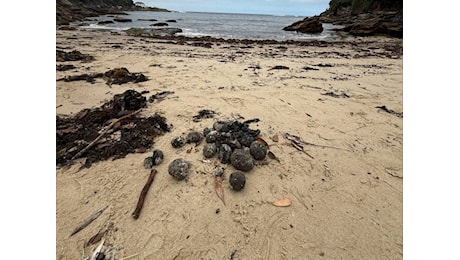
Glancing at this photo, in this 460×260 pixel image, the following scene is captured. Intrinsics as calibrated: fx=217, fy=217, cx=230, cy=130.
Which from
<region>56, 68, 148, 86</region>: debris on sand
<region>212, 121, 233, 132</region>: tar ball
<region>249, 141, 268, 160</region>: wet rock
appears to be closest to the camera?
<region>249, 141, 268, 160</region>: wet rock

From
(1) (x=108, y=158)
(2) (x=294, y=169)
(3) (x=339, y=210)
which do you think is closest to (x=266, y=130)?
(2) (x=294, y=169)

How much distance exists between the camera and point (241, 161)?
2.57 metres

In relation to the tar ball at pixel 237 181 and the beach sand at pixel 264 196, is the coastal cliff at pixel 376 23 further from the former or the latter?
the tar ball at pixel 237 181

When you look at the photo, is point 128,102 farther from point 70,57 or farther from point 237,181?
point 70,57

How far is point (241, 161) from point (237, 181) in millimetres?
309

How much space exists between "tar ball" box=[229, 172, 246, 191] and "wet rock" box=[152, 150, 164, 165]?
0.97 metres

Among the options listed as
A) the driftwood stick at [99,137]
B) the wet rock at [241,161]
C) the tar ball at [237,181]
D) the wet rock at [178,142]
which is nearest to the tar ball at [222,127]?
the wet rock at [178,142]

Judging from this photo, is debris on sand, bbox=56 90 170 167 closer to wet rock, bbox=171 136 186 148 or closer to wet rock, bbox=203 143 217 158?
wet rock, bbox=171 136 186 148

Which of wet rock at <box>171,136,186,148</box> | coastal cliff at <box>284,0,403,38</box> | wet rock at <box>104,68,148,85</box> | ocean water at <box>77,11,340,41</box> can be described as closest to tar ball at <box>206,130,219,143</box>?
wet rock at <box>171,136,186,148</box>

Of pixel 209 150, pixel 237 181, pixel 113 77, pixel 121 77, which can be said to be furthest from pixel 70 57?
pixel 237 181

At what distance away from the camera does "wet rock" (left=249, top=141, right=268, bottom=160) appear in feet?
9.08

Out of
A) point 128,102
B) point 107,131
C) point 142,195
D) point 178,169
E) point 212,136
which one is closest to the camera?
point 142,195

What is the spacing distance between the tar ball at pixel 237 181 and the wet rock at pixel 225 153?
354 millimetres

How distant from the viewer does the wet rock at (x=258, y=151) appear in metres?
2.77
